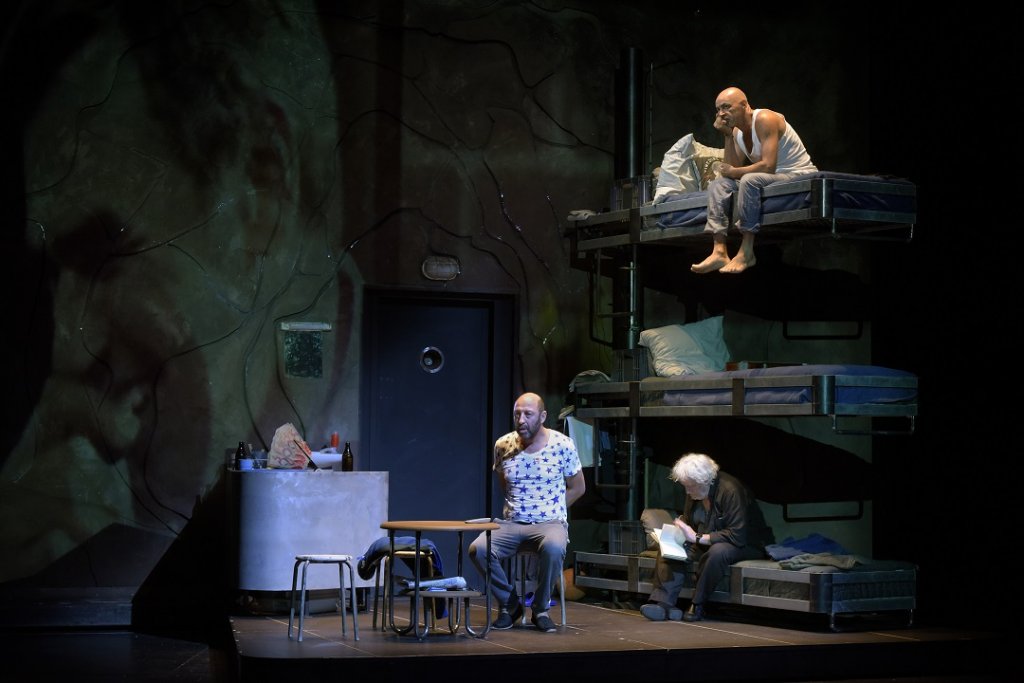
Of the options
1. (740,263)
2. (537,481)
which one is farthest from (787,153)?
(537,481)

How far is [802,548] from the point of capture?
902cm

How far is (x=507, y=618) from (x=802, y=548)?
212 centimetres

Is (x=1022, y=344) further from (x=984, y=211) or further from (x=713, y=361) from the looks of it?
(x=713, y=361)

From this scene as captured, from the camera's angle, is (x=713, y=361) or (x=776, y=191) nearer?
(x=776, y=191)

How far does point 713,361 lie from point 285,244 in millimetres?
3301

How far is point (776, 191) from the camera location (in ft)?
28.6

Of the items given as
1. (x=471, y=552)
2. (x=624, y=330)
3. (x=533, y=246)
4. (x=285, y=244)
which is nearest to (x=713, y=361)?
(x=624, y=330)

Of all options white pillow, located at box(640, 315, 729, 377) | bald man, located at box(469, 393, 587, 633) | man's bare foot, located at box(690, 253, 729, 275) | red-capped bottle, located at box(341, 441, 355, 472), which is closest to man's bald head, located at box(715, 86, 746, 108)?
man's bare foot, located at box(690, 253, 729, 275)

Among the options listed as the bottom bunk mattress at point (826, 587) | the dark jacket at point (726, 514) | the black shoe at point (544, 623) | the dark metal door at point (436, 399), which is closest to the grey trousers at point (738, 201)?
the dark jacket at point (726, 514)

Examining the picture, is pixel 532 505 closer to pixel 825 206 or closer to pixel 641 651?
pixel 641 651

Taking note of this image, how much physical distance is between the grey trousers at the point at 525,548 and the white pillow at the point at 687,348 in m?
1.69

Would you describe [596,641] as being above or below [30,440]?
below

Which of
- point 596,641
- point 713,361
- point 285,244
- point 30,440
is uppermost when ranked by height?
point 285,244

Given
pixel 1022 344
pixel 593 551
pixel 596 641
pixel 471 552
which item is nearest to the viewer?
pixel 596 641
